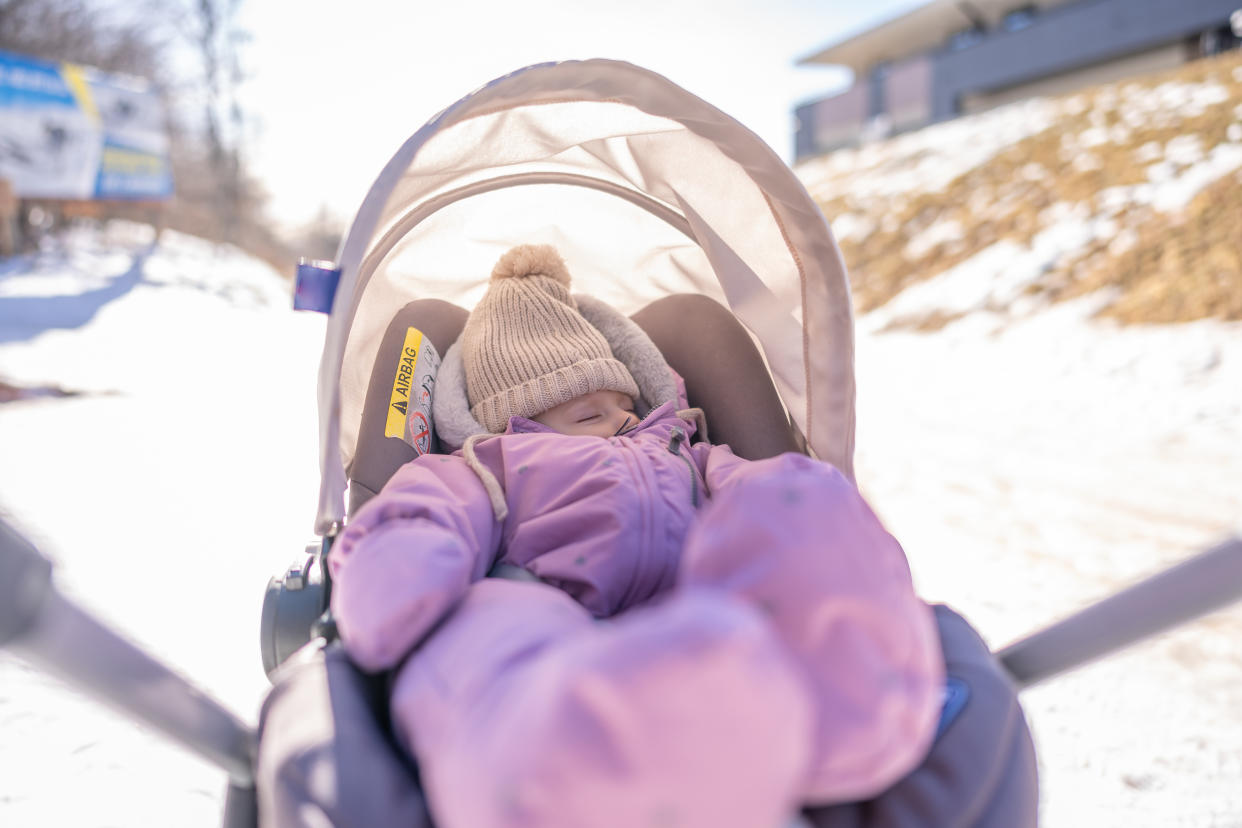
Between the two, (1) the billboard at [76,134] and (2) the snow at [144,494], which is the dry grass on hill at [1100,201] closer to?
(2) the snow at [144,494]

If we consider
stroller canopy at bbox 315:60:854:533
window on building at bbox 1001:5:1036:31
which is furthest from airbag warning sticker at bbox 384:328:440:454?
window on building at bbox 1001:5:1036:31

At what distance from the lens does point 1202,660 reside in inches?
77.2

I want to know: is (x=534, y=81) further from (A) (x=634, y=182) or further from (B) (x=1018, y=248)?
(B) (x=1018, y=248)

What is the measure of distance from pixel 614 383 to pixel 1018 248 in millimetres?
5359

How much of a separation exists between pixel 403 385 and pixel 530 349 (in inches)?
11.2

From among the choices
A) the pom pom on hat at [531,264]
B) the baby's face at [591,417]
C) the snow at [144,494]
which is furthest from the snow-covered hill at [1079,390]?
the snow at [144,494]

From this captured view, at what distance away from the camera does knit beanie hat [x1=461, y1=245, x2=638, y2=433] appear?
1.70 meters

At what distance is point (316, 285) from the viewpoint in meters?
1.18

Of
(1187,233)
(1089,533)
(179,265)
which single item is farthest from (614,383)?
(179,265)

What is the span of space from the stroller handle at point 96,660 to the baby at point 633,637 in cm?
17

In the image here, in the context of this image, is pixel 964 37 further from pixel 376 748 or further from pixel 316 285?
pixel 376 748

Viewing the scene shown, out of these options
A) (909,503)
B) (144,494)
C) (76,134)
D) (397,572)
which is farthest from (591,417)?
(76,134)

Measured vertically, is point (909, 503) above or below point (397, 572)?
below

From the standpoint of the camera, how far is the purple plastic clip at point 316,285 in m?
1.18
